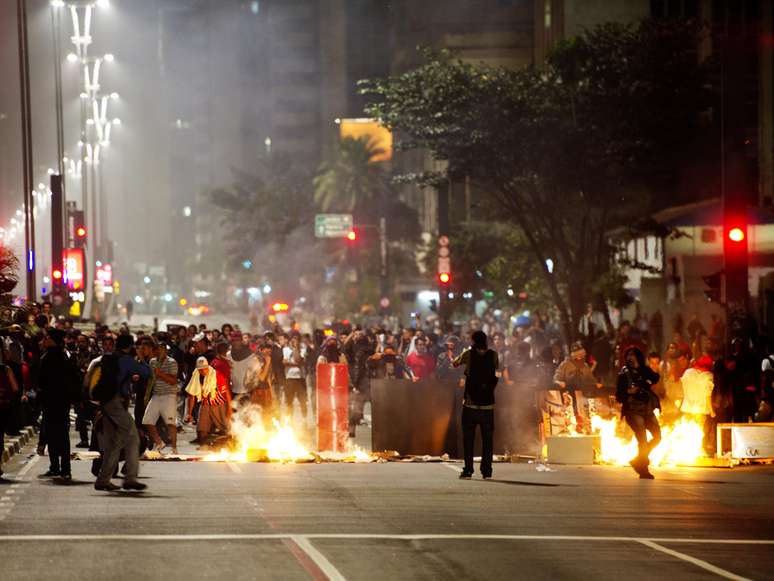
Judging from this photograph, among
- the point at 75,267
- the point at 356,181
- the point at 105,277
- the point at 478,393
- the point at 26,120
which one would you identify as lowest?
the point at 478,393

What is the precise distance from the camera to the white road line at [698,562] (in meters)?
11.4

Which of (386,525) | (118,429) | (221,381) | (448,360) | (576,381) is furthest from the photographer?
(448,360)

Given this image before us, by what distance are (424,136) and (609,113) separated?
5051 mm

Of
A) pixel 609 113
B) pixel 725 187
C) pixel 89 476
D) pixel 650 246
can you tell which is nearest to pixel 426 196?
pixel 650 246

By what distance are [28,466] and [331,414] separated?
4.65 meters

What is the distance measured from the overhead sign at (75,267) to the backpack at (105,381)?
149 feet

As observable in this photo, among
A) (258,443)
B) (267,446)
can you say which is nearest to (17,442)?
(267,446)

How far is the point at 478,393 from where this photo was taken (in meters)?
19.1

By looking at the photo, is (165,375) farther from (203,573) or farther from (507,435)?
(203,573)

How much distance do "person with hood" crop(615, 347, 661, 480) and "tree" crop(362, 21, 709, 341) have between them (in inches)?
996

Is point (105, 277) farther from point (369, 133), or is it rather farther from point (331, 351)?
point (331, 351)

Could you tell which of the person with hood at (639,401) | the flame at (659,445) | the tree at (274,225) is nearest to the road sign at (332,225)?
the tree at (274,225)

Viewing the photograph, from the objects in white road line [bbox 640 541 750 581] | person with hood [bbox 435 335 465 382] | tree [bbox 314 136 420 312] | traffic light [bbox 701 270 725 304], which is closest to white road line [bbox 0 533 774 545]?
white road line [bbox 640 541 750 581]

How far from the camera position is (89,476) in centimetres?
1894
